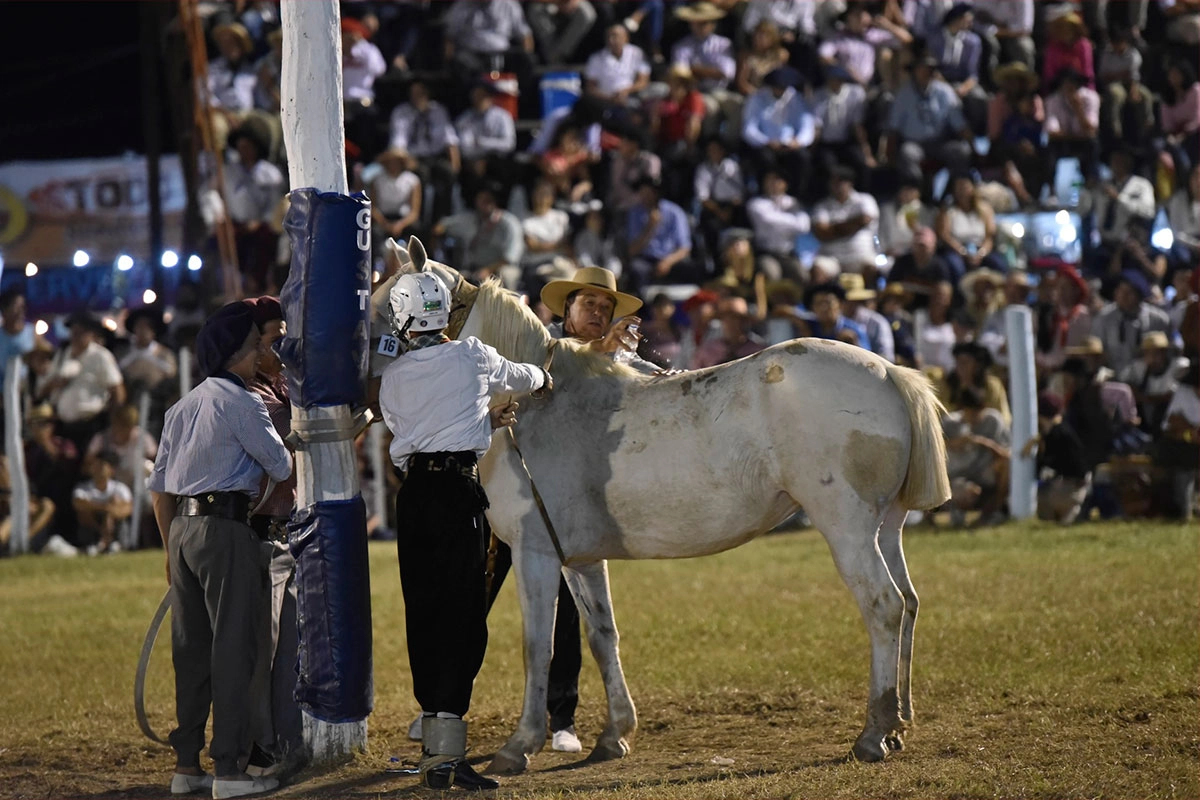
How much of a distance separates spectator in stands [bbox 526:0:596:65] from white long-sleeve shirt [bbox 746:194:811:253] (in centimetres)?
414

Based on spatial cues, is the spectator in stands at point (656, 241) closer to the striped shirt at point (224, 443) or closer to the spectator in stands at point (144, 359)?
the spectator in stands at point (144, 359)

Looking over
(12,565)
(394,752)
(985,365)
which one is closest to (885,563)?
(394,752)

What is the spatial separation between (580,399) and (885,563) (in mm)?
1613

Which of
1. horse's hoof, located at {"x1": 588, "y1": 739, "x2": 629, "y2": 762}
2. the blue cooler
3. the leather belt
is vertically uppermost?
the blue cooler

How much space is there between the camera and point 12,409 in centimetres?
1599

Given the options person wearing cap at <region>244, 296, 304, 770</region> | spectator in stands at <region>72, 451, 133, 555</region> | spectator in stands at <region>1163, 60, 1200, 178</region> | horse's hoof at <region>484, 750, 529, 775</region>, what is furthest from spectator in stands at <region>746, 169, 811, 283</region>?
horse's hoof at <region>484, 750, 529, 775</region>

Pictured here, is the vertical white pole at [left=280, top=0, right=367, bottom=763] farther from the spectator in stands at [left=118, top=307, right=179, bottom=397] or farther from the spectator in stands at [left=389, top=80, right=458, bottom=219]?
the spectator in stands at [left=389, top=80, right=458, bottom=219]

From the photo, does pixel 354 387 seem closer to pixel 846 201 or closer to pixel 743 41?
pixel 846 201

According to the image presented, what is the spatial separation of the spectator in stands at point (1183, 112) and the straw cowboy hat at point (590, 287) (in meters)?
13.5

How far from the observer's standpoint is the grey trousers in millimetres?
6594

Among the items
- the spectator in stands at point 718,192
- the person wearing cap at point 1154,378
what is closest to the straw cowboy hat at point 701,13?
the spectator in stands at point 718,192

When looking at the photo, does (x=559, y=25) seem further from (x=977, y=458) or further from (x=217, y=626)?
(x=217, y=626)

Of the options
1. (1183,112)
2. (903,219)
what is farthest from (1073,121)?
(903,219)

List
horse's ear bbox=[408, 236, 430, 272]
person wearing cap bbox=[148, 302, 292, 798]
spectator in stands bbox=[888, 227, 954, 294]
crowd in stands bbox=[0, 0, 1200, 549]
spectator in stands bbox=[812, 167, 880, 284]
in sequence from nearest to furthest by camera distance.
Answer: person wearing cap bbox=[148, 302, 292, 798] → horse's ear bbox=[408, 236, 430, 272] → crowd in stands bbox=[0, 0, 1200, 549] → spectator in stands bbox=[888, 227, 954, 294] → spectator in stands bbox=[812, 167, 880, 284]
